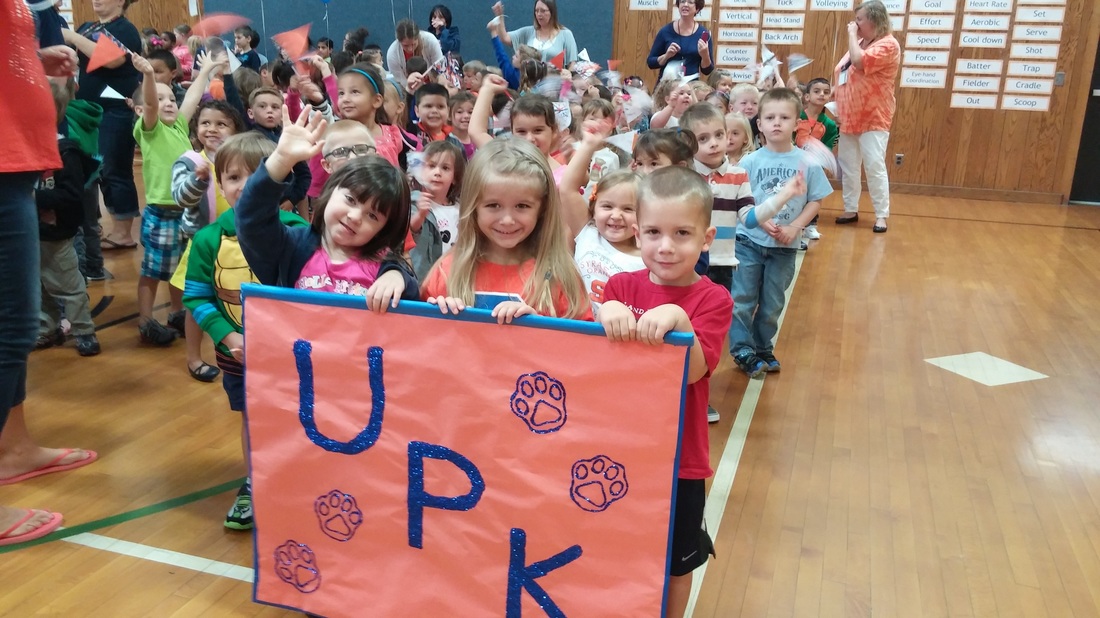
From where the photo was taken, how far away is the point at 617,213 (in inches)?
99.3

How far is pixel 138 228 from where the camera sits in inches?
248

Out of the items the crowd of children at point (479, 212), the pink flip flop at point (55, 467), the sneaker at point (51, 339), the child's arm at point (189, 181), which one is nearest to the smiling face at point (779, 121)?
the crowd of children at point (479, 212)

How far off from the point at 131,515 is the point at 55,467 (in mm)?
482

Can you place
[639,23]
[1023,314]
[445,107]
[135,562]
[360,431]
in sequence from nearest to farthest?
[360,431]
[135,562]
[445,107]
[1023,314]
[639,23]

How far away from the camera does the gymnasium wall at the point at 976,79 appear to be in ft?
27.2

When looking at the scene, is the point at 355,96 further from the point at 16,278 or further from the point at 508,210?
the point at 508,210

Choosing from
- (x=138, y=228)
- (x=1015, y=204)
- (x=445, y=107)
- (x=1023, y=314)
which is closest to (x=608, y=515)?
(x=445, y=107)

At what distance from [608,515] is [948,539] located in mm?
1425

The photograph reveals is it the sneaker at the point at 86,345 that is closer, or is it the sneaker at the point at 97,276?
the sneaker at the point at 86,345

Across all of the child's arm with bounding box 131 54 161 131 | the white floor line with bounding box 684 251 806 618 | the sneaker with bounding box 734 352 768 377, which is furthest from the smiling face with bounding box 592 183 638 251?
the child's arm with bounding box 131 54 161 131

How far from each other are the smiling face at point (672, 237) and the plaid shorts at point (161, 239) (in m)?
2.89

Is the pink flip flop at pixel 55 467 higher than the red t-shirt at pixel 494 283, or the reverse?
the red t-shirt at pixel 494 283

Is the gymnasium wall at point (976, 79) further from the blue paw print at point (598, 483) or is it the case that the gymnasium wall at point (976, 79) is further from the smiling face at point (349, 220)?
the blue paw print at point (598, 483)

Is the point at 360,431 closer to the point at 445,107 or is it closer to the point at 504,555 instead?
the point at 504,555
